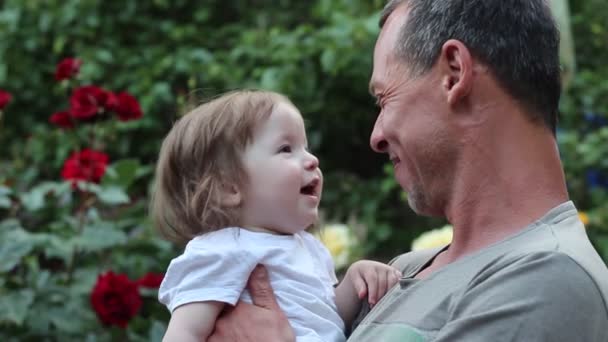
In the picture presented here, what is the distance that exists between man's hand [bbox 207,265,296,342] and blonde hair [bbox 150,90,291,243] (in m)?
0.14

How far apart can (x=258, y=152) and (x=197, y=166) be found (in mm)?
137

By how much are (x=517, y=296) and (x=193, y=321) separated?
682 millimetres

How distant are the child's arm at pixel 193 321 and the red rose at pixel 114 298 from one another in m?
1.16

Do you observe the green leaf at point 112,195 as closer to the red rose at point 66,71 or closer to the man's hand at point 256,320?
the red rose at point 66,71

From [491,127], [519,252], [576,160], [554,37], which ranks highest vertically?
[554,37]

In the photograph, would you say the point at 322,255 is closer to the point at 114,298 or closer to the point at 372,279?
the point at 372,279

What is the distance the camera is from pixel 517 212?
6.26ft

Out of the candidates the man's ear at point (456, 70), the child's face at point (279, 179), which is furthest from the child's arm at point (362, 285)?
the man's ear at point (456, 70)

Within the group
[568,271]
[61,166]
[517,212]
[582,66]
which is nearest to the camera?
[568,271]

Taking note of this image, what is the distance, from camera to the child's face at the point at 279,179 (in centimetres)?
215

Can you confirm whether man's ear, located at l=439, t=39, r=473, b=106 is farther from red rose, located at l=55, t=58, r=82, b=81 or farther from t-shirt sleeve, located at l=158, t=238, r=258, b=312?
red rose, located at l=55, t=58, r=82, b=81

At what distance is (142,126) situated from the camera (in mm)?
4973

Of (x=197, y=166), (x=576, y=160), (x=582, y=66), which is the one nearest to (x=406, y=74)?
(x=197, y=166)

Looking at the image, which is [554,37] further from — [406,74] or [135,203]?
[135,203]
